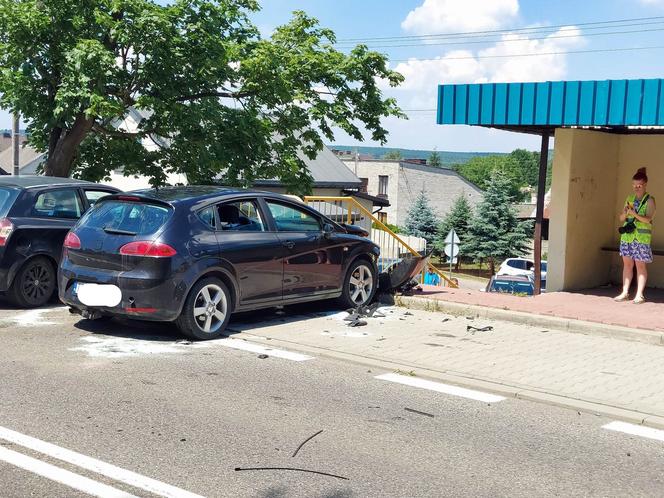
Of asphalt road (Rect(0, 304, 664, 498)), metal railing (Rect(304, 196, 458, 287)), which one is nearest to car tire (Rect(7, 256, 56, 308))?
asphalt road (Rect(0, 304, 664, 498))

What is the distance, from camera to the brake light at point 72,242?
913cm

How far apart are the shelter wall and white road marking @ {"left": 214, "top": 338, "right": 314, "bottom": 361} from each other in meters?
5.60

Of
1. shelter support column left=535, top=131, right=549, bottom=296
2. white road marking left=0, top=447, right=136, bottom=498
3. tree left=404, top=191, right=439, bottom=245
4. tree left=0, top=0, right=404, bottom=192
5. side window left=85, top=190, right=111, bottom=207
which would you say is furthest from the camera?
tree left=404, top=191, right=439, bottom=245

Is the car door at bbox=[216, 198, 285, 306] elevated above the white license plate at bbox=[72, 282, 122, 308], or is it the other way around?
the car door at bbox=[216, 198, 285, 306]

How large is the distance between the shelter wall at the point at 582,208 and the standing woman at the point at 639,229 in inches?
45.2

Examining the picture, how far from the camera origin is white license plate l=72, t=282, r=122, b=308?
8695 mm

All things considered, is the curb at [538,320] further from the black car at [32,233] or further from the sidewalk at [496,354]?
the black car at [32,233]

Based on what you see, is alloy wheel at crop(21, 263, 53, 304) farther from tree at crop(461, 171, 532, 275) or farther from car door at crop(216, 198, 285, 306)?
tree at crop(461, 171, 532, 275)

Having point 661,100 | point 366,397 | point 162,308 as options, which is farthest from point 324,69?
point 366,397

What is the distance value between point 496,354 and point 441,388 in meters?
1.49

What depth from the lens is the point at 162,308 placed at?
859 cm

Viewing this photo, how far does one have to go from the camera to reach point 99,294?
28.8 feet

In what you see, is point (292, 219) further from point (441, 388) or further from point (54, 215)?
point (441, 388)

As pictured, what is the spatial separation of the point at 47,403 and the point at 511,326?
5.74 metres
